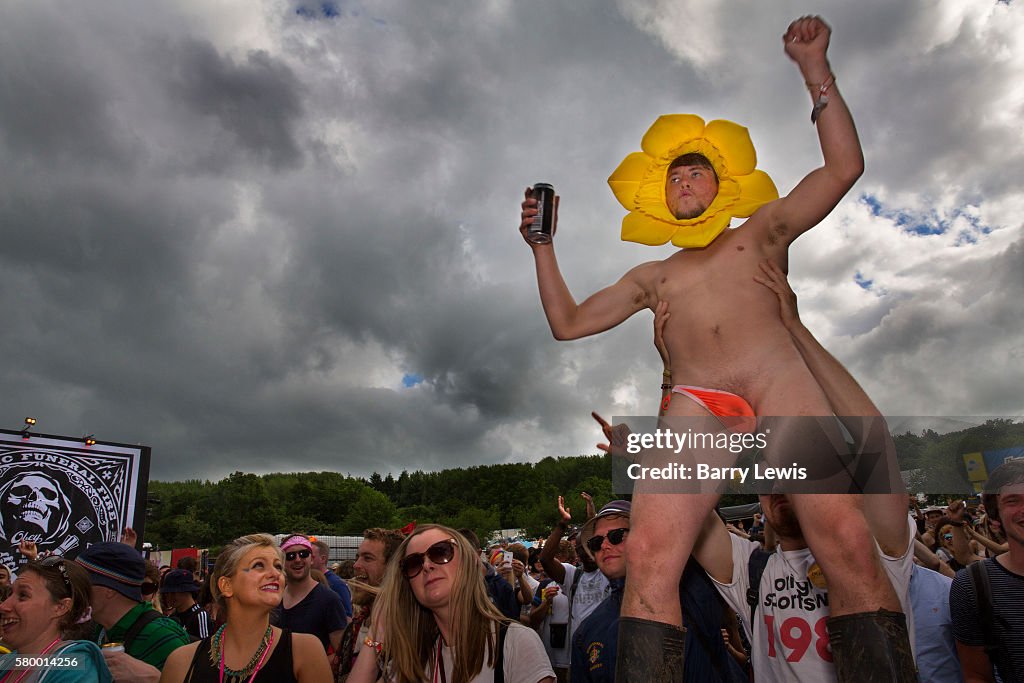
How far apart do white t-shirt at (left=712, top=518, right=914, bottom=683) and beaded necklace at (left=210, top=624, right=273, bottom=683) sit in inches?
102

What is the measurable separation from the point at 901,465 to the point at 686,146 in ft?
5.57

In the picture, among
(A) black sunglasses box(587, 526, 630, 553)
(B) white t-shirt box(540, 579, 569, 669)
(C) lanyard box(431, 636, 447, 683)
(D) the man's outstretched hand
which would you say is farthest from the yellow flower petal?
(B) white t-shirt box(540, 579, 569, 669)

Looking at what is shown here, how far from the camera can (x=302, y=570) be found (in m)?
6.36

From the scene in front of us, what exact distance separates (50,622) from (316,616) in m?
2.52

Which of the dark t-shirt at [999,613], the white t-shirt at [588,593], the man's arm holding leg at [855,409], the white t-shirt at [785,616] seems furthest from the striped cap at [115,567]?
the dark t-shirt at [999,613]

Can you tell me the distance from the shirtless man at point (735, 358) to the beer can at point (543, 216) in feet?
1.76

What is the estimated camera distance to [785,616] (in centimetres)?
313

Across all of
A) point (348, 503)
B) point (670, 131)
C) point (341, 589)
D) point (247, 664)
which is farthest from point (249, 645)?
point (348, 503)

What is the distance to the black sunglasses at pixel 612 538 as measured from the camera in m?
4.02

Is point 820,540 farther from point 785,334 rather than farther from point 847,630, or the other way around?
point 785,334

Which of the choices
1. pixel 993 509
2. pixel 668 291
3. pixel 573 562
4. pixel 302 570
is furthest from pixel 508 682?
pixel 573 562

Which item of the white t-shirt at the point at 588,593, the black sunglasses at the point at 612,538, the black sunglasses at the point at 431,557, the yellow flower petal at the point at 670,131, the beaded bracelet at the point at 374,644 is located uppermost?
the yellow flower petal at the point at 670,131

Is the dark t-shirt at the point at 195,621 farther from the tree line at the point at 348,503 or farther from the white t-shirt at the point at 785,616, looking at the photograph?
the tree line at the point at 348,503

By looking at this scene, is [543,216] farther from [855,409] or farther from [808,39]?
[855,409]
